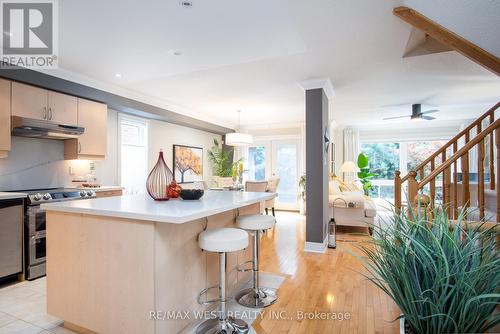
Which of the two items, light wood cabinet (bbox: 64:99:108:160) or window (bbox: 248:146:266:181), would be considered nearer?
light wood cabinet (bbox: 64:99:108:160)

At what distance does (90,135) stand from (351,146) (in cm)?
669

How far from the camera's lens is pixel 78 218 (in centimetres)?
183

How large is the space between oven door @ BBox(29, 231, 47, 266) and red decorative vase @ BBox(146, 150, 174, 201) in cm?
186

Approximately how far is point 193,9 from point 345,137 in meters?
6.63

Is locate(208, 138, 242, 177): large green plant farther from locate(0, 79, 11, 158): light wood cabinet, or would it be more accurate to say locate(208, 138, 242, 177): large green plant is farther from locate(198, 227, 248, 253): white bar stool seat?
locate(198, 227, 248, 253): white bar stool seat

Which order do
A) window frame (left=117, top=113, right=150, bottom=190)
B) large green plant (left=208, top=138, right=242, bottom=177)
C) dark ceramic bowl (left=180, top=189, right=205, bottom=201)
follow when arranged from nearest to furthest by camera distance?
1. dark ceramic bowl (left=180, top=189, right=205, bottom=201)
2. window frame (left=117, top=113, right=150, bottom=190)
3. large green plant (left=208, top=138, right=242, bottom=177)

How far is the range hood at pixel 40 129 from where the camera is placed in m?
2.89

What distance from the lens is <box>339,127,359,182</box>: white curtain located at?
7.75 m

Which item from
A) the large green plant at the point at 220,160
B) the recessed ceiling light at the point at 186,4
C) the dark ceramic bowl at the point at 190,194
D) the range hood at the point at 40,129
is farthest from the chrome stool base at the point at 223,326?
the large green plant at the point at 220,160

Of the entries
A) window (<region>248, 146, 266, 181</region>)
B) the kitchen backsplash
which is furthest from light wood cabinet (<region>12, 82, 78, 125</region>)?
window (<region>248, 146, 266, 181</region>)

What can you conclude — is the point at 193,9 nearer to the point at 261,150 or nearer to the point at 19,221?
the point at 19,221

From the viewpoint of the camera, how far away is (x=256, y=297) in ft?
7.55

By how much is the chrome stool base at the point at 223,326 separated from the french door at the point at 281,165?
17.3 ft

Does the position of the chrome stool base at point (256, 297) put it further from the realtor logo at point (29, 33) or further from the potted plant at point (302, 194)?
the potted plant at point (302, 194)
